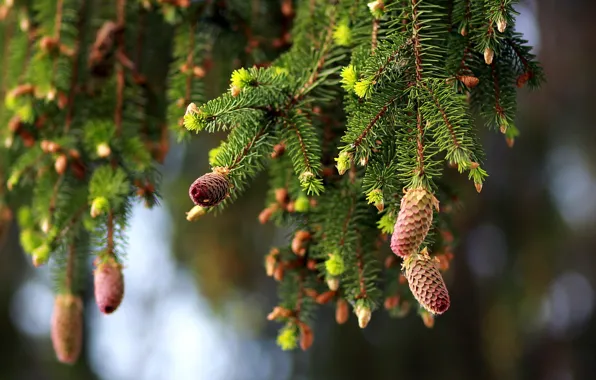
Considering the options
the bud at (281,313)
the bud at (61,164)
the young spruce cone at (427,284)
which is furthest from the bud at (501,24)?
the bud at (61,164)

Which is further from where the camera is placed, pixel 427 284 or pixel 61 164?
pixel 61 164

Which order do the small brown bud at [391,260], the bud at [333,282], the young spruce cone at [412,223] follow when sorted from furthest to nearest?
the small brown bud at [391,260] < the bud at [333,282] < the young spruce cone at [412,223]

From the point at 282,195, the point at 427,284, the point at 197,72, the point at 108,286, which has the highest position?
the point at 197,72

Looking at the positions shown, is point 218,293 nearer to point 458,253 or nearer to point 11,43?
point 458,253

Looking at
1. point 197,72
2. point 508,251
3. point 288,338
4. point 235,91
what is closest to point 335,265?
point 288,338

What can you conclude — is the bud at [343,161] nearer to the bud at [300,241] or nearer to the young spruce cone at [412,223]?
the young spruce cone at [412,223]

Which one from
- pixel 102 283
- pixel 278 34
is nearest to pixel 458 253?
pixel 278 34

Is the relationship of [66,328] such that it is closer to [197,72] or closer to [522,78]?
[197,72]
